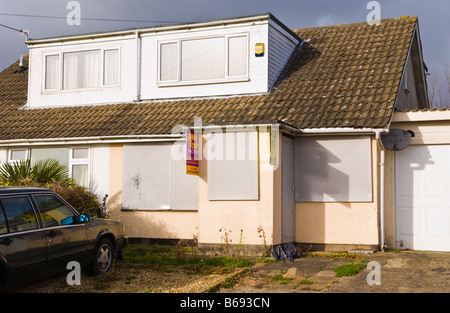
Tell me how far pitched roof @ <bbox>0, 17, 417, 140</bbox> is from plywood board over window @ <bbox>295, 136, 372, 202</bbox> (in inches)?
19.5

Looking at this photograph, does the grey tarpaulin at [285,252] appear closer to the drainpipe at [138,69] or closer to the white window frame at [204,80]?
the white window frame at [204,80]

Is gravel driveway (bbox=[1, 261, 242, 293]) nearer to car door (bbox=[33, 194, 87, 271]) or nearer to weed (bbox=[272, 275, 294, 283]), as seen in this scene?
car door (bbox=[33, 194, 87, 271])

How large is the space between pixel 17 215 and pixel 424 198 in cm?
919

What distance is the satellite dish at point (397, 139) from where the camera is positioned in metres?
13.5

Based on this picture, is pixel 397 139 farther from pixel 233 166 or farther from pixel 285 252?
pixel 233 166

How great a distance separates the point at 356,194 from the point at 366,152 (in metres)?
0.97

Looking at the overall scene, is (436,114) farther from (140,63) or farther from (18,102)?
(18,102)

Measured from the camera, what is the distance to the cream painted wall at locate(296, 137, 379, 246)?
13250 millimetres

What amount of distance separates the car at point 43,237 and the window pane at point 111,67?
26.4ft

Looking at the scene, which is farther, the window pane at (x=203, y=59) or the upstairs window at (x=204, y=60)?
the window pane at (x=203, y=59)

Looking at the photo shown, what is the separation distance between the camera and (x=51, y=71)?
18.6 metres

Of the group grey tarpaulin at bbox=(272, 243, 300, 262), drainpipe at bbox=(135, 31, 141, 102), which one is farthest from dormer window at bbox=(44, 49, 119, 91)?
grey tarpaulin at bbox=(272, 243, 300, 262)

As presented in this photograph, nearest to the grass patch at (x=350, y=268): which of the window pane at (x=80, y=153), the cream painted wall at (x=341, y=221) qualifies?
the cream painted wall at (x=341, y=221)
